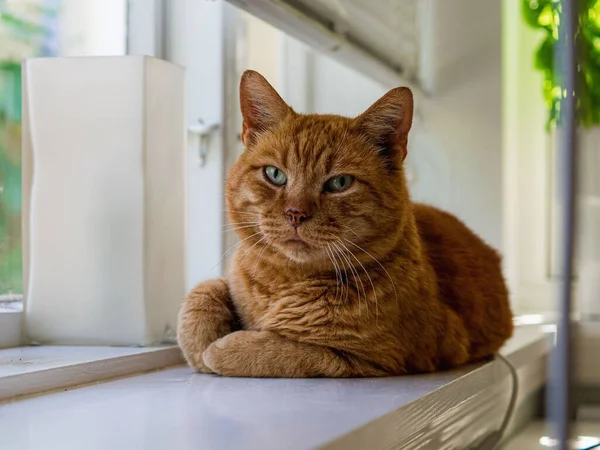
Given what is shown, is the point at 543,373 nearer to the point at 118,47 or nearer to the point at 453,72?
the point at 453,72

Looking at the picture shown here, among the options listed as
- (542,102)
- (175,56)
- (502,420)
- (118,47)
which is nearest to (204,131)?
(175,56)

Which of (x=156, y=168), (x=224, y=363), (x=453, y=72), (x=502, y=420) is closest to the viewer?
(x=224, y=363)

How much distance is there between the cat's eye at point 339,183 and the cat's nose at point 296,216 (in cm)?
7

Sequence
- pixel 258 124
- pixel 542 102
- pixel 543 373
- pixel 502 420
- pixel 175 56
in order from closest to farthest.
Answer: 1. pixel 258 124
2. pixel 502 420
3. pixel 175 56
4. pixel 543 373
5. pixel 542 102

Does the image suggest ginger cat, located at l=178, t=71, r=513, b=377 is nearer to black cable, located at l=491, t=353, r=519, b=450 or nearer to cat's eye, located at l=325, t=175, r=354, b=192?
cat's eye, located at l=325, t=175, r=354, b=192

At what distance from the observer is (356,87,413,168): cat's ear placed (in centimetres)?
119

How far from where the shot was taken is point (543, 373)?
6.30 feet

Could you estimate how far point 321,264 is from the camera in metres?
1.18

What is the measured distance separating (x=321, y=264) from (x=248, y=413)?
34 centimetres

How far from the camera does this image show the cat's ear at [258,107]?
1227 mm

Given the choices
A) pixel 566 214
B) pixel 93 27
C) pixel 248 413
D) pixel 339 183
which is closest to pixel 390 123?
pixel 339 183

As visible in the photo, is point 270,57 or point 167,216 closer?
point 167,216

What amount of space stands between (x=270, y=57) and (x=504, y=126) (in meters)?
0.90

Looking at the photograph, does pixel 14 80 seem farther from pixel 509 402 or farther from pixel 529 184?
pixel 529 184
